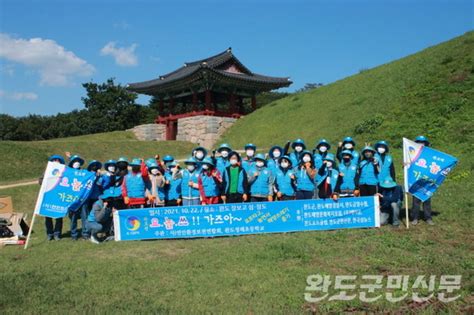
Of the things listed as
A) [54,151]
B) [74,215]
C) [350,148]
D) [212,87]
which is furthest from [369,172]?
[212,87]

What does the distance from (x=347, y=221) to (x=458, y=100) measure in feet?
42.6

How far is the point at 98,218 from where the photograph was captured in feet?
28.1

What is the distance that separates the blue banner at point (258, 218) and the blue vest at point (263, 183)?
0.81 metres

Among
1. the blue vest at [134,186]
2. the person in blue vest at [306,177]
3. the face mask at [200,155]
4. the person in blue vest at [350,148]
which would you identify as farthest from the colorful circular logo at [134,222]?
the person in blue vest at [350,148]

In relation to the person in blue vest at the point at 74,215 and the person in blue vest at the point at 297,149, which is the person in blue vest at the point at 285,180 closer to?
the person in blue vest at the point at 297,149

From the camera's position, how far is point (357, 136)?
19375 millimetres

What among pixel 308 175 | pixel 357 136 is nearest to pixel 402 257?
pixel 308 175

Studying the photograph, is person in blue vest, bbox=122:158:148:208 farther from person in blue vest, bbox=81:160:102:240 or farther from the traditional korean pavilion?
the traditional korean pavilion

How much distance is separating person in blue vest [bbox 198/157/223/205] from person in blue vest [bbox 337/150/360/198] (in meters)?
2.58

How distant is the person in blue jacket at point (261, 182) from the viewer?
8914 millimetres

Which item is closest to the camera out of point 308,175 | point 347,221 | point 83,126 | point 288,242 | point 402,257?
point 402,257

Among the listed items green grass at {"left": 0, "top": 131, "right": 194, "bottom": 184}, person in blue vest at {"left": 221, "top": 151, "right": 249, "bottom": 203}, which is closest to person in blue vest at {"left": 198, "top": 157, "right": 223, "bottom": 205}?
person in blue vest at {"left": 221, "top": 151, "right": 249, "bottom": 203}

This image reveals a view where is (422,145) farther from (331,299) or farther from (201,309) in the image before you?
(201,309)

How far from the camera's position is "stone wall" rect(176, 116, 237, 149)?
28.5 m
